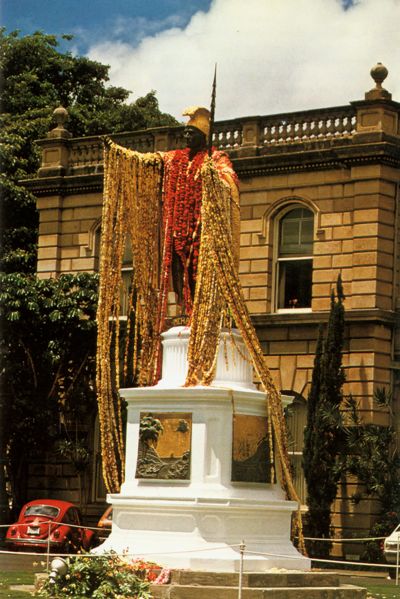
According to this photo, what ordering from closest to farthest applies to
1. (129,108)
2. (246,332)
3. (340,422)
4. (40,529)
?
(246,332) → (40,529) → (340,422) → (129,108)

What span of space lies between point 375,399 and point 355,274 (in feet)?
10.5

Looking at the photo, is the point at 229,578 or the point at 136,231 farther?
the point at 136,231

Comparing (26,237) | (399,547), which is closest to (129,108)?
(26,237)

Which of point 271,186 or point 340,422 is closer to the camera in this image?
point 340,422

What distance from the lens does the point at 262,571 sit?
1988 centimetres

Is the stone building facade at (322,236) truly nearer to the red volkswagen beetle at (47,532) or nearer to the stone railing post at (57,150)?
the stone railing post at (57,150)

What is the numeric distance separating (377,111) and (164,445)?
64.4 ft

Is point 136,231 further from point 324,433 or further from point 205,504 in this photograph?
point 324,433

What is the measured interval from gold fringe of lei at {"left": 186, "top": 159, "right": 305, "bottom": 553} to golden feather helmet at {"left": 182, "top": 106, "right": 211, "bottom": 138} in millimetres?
1056

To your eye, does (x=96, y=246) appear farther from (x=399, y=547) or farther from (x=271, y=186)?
(x=399, y=547)

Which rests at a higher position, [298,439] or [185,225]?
[185,225]

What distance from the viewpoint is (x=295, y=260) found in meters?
40.2

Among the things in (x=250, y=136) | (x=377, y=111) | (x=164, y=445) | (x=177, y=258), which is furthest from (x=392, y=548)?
(x=250, y=136)

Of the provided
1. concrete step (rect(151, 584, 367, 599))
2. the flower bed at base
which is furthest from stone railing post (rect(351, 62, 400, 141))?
the flower bed at base
